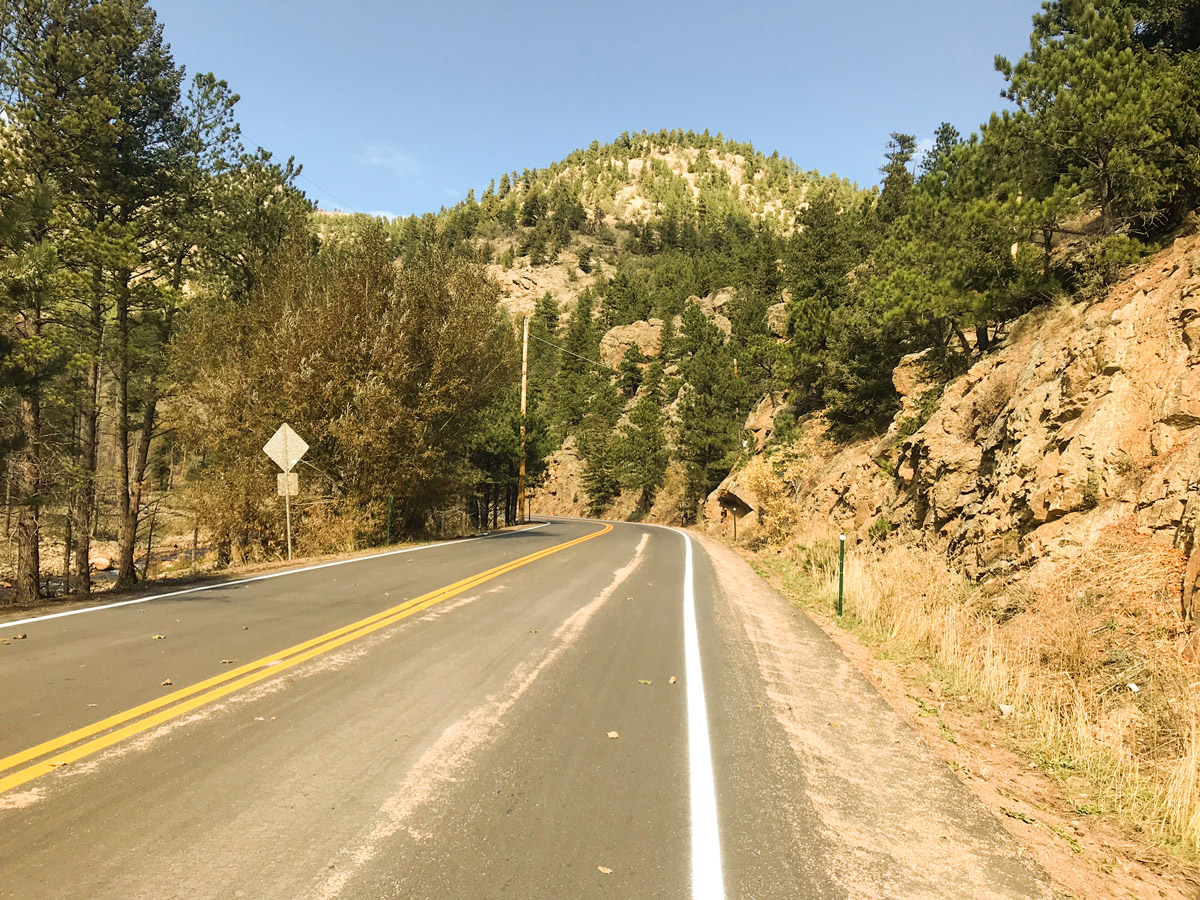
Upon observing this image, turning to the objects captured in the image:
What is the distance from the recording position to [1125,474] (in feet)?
24.9

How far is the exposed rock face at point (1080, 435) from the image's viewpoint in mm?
7258

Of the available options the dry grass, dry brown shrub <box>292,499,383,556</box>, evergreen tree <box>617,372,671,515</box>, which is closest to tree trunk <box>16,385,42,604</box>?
dry brown shrub <box>292,499,383,556</box>

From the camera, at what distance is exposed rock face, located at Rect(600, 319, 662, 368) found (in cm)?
7606

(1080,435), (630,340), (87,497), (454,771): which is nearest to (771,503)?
(1080,435)

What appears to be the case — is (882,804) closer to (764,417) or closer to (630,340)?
(764,417)

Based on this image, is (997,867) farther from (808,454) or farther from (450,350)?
(808,454)

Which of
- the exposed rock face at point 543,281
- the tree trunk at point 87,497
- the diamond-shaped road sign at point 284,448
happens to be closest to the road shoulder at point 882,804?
the diamond-shaped road sign at point 284,448

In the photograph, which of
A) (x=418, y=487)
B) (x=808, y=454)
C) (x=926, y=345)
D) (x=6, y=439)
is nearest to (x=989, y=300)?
(x=926, y=345)

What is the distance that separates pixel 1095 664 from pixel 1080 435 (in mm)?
3725

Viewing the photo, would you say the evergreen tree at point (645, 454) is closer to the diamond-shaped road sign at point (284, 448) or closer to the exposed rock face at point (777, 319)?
the exposed rock face at point (777, 319)

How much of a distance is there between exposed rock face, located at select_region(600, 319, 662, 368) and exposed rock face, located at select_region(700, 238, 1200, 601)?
63214mm

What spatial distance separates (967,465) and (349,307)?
16.9 m

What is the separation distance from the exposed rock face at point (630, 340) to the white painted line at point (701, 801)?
70506mm

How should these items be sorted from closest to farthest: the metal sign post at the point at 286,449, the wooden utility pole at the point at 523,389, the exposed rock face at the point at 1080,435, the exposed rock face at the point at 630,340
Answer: the exposed rock face at the point at 1080,435 < the metal sign post at the point at 286,449 < the wooden utility pole at the point at 523,389 < the exposed rock face at the point at 630,340
